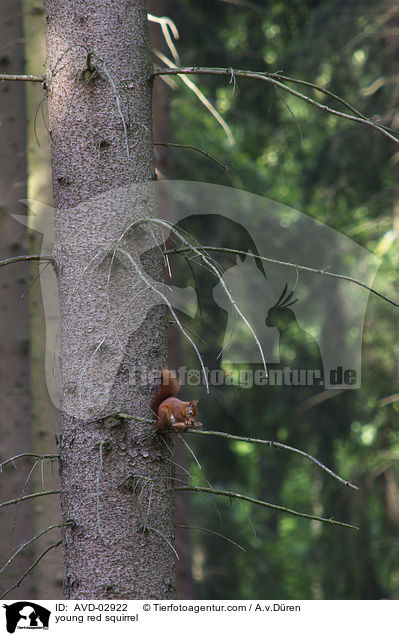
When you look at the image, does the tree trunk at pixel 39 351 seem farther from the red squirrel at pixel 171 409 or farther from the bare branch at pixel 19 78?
the red squirrel at pixel 171 409

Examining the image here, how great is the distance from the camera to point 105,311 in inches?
69.9

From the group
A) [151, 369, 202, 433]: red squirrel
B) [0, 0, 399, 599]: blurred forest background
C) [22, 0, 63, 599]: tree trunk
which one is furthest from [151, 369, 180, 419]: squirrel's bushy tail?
[0, 0, 399, 599]: blurred forest background

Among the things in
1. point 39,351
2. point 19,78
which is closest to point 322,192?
point 39,351

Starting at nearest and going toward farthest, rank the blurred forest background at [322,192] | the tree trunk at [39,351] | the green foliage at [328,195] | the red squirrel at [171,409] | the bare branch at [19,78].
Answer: the red squirrel at [171,409], the bare branch at [19,78], the tree trunk at [39,351], the blurred forest background at [322,192], the green foliage at [328,195]

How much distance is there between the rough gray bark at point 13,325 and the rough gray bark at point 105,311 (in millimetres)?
1833

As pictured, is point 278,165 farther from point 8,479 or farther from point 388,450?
point 8,479

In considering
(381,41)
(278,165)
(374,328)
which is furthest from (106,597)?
(278,165)

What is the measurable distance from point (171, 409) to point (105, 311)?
1.08 feet

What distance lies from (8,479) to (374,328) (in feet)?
12.7

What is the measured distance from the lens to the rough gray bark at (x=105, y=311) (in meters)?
1.72

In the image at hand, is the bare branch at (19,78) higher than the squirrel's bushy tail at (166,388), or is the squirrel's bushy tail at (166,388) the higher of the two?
the bare branch at (19,78)

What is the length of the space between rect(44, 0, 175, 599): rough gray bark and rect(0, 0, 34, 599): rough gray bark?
1.83 meters

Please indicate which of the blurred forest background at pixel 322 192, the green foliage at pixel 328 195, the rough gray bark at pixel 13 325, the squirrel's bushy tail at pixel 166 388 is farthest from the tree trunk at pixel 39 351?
the green foliage at pixel 328 195

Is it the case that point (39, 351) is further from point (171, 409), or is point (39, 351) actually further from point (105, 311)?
point (171, 409)
